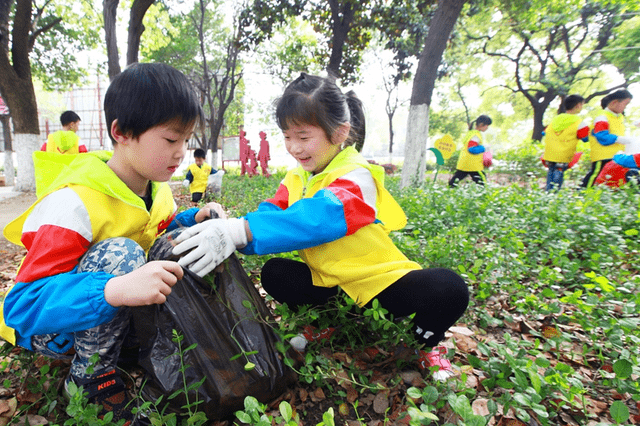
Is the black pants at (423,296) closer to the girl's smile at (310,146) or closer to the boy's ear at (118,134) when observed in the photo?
the girl's smile at (310,146)

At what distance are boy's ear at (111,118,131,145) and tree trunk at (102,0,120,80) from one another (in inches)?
227

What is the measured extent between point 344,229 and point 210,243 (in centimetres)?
48

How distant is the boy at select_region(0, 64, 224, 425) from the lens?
1.02 metres

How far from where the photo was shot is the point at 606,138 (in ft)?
15.8

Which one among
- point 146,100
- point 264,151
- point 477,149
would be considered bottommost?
point 264,151

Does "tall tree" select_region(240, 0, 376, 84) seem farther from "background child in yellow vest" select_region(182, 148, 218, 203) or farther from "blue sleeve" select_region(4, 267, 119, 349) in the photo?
"blue sleeve" select_region(4, 267, 119, 349)

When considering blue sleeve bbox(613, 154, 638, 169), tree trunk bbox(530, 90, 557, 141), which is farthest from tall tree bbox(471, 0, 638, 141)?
blue sleeve bbox(613, 154, 638, 169)

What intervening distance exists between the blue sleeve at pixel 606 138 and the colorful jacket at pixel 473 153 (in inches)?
69.7

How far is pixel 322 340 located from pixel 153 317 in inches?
27.6

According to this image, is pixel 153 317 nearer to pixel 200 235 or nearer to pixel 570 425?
pixel 200 235

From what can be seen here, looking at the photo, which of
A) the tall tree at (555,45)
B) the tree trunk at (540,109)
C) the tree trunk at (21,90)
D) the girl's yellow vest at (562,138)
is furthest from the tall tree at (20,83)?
the tree trunk at (540,109)

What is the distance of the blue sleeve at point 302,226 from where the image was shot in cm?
131

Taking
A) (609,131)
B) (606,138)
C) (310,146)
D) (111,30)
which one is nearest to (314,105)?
(310,146)

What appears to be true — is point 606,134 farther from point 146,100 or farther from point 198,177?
point 198,177
